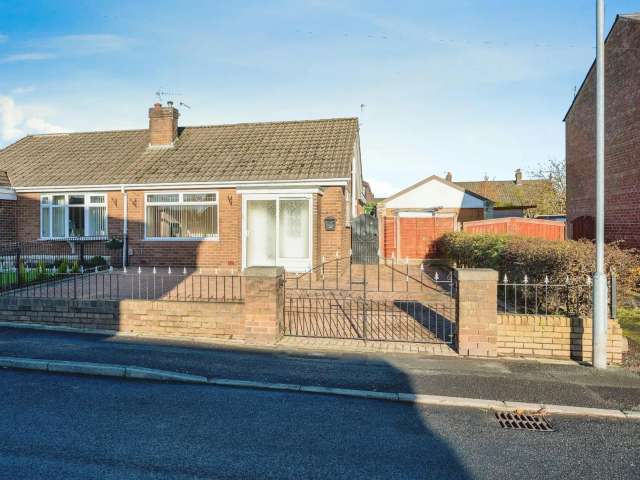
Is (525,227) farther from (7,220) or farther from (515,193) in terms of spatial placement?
(515,193)

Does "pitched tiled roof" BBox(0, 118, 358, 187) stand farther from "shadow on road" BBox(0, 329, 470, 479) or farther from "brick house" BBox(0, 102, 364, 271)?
"shadow on road" BBox(0, 329, 470, 479)

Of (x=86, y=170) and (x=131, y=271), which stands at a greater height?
(x=86, y=170)

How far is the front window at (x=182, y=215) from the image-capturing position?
15195 millimetres

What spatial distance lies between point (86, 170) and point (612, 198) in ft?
60.8

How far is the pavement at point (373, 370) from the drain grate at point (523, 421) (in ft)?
1.15

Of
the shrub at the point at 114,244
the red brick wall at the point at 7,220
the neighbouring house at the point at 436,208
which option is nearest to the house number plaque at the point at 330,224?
the neighbouring house at the point at 436,208

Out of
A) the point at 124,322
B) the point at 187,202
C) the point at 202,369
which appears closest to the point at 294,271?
the point at 187,202

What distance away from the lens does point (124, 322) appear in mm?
8367

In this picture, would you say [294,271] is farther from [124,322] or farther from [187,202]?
[124,322]

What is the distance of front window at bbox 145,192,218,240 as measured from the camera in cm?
1519

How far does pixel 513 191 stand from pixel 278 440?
151 ft

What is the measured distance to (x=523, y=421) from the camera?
4.80 meters

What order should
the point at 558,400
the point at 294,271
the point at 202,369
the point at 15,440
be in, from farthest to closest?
the point at 294,271
the point at 202,369
the point at 558,400
the point at 15,440

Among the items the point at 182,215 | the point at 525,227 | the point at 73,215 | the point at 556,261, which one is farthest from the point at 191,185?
the point at 525,227
